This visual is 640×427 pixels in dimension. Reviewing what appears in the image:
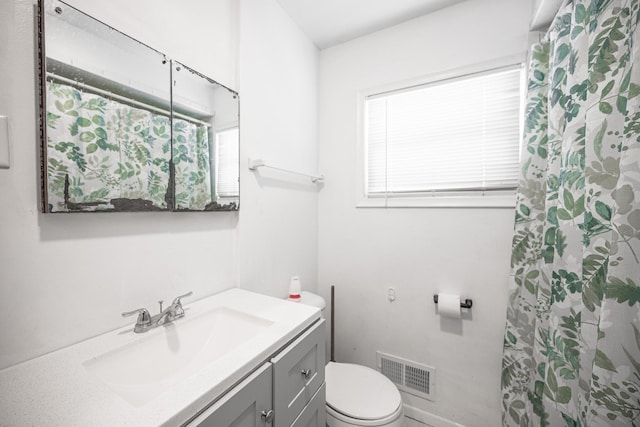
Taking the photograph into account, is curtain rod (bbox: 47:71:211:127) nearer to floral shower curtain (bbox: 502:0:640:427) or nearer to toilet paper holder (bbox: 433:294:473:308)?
floral shower curtain (bbox: 502:0:640:427)

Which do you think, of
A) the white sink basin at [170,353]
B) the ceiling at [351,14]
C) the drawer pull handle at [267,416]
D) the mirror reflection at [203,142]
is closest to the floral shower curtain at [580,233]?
the ceiling at [351,14]

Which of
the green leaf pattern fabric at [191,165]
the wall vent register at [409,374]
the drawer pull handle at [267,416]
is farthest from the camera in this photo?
the wall vent register at [409,374]

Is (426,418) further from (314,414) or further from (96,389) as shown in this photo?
(96,389)

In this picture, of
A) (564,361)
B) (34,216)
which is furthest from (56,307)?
(564,361)

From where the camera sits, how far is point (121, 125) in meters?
0.84

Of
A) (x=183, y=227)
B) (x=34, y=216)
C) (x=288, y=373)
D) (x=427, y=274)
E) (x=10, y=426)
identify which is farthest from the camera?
(x=427, y=274)

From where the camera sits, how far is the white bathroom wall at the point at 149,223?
66 cm

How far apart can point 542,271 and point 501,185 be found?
0.50 meters

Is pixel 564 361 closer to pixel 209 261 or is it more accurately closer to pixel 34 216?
pixel 209 261

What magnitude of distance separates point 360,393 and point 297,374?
0.60m

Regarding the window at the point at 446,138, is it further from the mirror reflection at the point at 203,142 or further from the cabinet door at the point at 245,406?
the cabinet door at the point at 245,406

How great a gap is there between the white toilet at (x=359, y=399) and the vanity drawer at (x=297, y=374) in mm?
295

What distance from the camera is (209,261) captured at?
114 cm

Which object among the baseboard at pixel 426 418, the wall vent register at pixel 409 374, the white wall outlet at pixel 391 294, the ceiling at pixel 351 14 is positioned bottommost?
the baseboard at pixel 426 418
